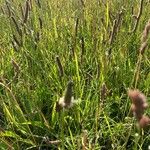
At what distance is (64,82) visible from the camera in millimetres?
1707

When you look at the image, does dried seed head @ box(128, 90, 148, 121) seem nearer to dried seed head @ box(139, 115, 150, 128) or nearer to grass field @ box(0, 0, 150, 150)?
dried seed head @ box(139, 115, 150, 128)

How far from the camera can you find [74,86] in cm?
169

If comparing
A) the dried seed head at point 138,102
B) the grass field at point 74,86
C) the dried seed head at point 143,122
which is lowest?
the grass field at point 74,86

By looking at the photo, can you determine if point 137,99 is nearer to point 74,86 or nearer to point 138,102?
point 138,102

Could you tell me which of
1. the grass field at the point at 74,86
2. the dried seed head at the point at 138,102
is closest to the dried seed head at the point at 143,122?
the dried seed head at the point at 138,102

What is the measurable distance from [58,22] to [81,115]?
3.18ft

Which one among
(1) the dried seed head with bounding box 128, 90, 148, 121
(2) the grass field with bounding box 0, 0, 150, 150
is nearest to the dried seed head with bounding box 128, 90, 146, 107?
(1) the dried seed head with bounding box 128, 90, 148, 121

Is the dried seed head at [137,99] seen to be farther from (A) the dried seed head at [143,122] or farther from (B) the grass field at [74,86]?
(B) the grass field at [74,86]

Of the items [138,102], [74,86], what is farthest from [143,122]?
[74,86]

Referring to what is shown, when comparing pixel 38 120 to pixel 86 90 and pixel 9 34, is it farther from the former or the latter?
pixel 9 34

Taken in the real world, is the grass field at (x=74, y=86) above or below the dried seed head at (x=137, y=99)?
below

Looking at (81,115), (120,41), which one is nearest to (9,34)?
(120,41)

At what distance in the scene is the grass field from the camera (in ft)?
4.86

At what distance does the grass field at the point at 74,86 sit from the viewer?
1480 mm
